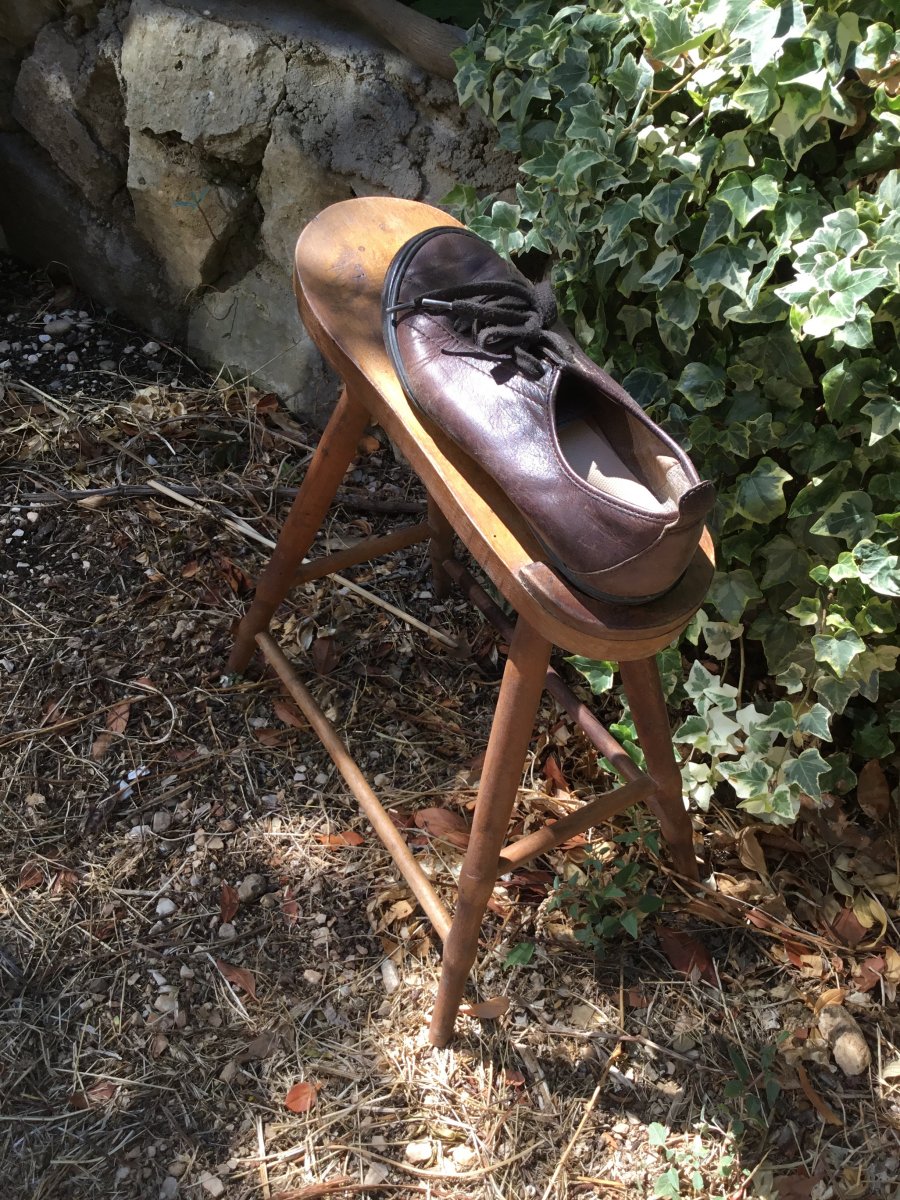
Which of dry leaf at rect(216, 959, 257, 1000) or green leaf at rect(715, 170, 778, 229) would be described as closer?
green leaf at rect(715, 170, 778, 229)

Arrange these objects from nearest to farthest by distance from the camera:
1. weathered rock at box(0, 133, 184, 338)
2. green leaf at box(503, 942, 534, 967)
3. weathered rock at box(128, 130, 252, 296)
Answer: green leaf at box(503, 942, 534, 967) → weathered rock at box(128, 130, 252, 296) → weathered rock at box(0, 133, 184, 338)

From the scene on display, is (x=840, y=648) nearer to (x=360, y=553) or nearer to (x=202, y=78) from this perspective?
(x=360, y=553)

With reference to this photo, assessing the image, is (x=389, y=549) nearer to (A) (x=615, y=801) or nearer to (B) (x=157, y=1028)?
(A) (x=615, y=801)

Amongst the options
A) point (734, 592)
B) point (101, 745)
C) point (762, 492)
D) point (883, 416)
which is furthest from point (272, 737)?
point (883, 416)

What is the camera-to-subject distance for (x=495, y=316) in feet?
4.26

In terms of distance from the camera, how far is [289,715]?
6.72ft

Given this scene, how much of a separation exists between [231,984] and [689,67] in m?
1.57

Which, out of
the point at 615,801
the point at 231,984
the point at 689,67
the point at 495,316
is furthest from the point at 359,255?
the point at 231,984

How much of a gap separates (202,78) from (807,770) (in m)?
1.90

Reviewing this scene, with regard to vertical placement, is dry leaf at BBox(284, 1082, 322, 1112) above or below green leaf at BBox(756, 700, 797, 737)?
below

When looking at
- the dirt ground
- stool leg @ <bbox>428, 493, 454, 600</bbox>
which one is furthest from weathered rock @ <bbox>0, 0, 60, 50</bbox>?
stool leg @ <bbox>428, 493, 454, 600</bbox>

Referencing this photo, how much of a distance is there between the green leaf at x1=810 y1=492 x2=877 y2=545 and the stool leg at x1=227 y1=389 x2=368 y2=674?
28.1 inches

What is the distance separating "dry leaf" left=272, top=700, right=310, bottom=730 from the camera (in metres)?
2.04

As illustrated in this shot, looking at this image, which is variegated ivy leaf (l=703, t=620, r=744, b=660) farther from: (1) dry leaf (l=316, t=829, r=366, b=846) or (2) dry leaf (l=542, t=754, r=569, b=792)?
(1) dry leaf (l=316, t=829, r=366, b=846)
